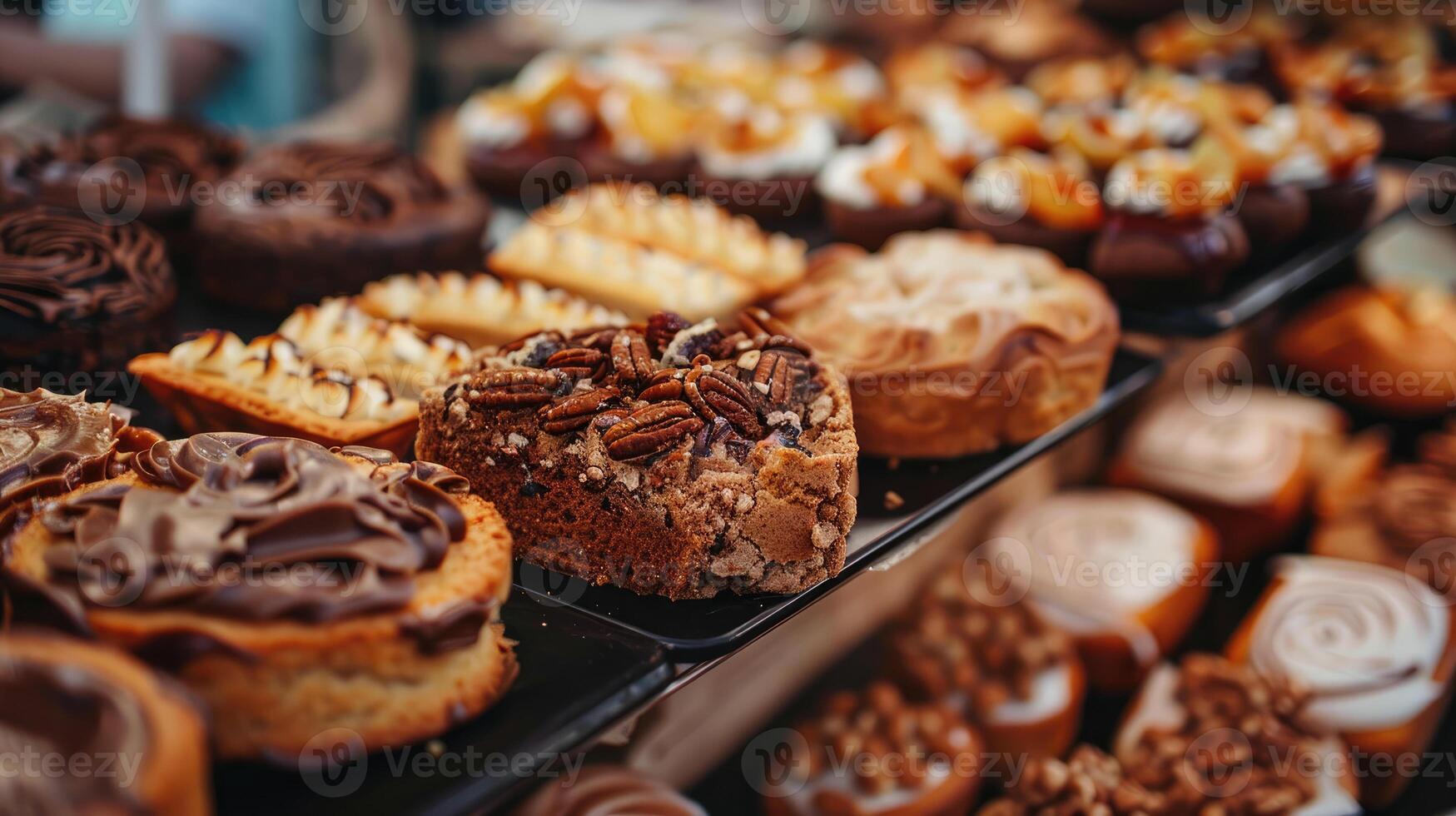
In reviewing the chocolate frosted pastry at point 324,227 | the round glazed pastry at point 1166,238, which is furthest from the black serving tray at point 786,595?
the chocolate frosted pastry at point 324,227

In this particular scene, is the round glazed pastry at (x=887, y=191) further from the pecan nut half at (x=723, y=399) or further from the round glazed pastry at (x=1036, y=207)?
the pecan nut half at (x=723, y=399)

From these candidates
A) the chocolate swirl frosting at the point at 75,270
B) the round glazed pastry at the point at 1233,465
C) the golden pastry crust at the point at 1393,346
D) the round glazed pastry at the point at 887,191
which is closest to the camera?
the chocolate swirl frosting at the point at 75,270

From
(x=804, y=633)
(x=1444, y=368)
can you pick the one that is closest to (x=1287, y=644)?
(x=804, y=633)

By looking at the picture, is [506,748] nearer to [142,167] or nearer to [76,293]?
[76,293]

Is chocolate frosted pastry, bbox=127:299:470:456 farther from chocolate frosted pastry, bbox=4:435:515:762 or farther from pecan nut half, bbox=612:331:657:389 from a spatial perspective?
chocolate frosted pastry, bbox=4:435:515:762

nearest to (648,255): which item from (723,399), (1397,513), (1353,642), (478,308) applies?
(478,308)

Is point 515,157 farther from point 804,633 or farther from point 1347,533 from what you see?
point 1347,533

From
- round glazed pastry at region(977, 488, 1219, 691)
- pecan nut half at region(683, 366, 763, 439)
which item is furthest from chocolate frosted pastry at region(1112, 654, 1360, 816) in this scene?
pecan nut half at region(683, 366, 763, 439)
